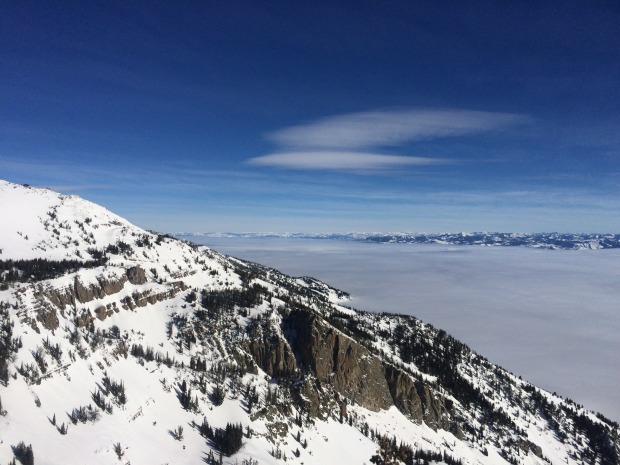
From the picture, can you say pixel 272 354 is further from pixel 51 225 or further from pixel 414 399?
pixel 51 225

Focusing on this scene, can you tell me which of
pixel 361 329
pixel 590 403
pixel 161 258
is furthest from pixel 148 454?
pixel 590 403

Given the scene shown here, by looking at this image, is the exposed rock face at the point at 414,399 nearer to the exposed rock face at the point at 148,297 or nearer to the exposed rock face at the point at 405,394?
the exposed rock face at the point at 405,394

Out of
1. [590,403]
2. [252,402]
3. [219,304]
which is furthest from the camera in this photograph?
[590,403]

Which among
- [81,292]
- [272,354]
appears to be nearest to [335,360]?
[272,354]

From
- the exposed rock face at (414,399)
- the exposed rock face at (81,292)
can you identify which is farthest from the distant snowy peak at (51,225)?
the exposed rock face at (414,399)

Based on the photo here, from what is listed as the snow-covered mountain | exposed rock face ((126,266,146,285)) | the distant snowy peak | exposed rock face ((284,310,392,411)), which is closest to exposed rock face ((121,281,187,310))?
the snow-covered mountain

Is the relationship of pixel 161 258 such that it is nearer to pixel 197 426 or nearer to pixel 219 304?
pixel 219 304

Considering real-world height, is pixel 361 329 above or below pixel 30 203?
below
